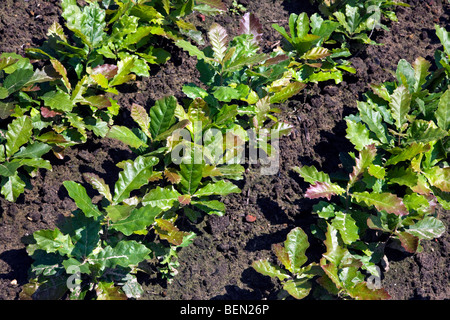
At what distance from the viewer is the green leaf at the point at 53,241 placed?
2.46 metres

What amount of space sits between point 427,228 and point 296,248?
853 mm

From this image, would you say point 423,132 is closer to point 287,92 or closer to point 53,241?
point 287,92

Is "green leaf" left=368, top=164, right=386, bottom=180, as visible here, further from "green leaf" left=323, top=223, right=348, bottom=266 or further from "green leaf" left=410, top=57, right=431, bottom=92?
"green leaf" left=410, top=57, right=431, bottom=92

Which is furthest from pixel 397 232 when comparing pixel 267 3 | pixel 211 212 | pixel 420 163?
pixel 267 3

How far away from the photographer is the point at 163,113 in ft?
9.79

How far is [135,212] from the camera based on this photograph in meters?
2.54

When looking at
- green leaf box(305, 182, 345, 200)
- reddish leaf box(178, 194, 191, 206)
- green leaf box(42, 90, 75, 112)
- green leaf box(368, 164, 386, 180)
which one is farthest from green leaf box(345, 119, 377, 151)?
green leaf box(42, 90, 75, 112)

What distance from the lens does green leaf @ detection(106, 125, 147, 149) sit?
2873 mm

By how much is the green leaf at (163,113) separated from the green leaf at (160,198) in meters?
0.43

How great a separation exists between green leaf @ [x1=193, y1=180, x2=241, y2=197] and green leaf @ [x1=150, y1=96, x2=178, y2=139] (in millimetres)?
457

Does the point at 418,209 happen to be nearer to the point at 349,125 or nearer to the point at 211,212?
the point at 349,125

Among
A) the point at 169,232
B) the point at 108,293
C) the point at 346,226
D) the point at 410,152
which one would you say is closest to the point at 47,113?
the point at 169,232

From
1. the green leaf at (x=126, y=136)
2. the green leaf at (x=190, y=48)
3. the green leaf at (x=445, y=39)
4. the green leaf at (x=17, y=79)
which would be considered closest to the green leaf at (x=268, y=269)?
the green leaf at (x=126, y=136)

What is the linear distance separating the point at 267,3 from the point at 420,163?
6.32 feet
